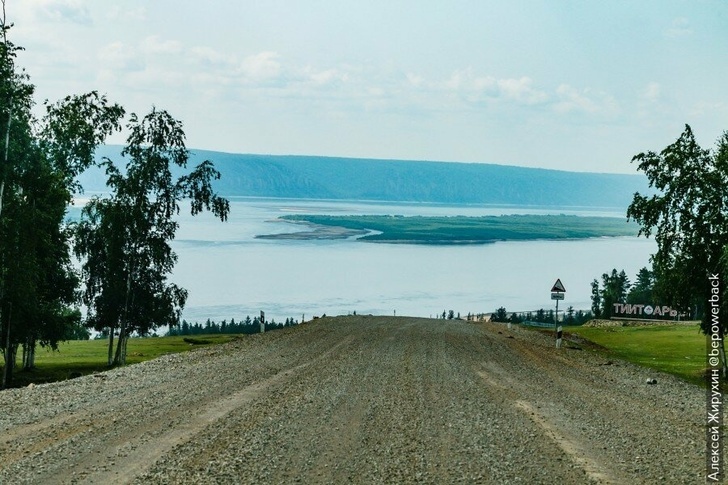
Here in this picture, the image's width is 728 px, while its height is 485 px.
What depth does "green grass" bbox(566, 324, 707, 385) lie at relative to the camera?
3250cm

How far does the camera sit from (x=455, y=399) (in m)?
19.7

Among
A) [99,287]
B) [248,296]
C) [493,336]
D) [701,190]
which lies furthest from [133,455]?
[248,296]

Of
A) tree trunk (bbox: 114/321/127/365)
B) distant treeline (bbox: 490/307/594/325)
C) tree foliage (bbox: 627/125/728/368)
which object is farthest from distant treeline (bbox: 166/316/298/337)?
tree foliage (bbox: 627/125/728/368)

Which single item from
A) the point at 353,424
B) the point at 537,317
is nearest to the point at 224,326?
the point at 537,317

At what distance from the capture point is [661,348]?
44469 millimetres

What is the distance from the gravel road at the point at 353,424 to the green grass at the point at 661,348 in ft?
16.4

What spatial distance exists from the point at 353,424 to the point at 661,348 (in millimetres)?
32456

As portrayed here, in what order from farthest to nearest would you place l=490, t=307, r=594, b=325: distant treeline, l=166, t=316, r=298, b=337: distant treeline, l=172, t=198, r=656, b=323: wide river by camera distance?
l=172, t=198, r=656, b=323: wide river
l=166, t=316, r=298, b=337: distant treeline
l=490, t=307, r=594, b=325: distant treeline

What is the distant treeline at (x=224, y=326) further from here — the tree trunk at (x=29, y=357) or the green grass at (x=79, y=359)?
the tree trunk at (x=29, y=357)

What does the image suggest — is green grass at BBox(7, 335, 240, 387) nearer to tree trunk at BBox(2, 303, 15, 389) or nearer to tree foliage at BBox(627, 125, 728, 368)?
tree trunk at BBox(2, 303, 15, 389)

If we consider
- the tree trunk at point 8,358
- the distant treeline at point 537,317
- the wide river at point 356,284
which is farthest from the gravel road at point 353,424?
the wide river at point 356,284

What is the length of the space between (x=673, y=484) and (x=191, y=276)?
138 metres

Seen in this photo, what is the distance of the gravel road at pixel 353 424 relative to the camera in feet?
41.4

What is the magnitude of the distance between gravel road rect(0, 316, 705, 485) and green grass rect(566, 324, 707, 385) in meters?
5.00
